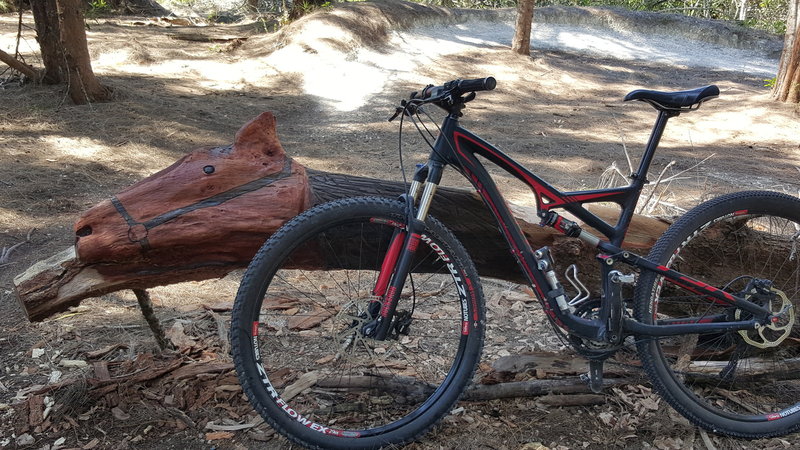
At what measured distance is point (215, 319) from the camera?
4.07 metres

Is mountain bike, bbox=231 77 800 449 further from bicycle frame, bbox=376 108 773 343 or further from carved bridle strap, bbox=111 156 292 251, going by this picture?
carved bridle strap, bbox=111 156 292 251

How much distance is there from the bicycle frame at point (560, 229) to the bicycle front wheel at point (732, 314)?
0.06 meters

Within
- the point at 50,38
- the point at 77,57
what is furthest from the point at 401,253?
the point at 50,38

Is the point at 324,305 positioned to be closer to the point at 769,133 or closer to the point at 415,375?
the point at 415,375

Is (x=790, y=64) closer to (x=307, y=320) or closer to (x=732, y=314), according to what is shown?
(x=732, y=314)

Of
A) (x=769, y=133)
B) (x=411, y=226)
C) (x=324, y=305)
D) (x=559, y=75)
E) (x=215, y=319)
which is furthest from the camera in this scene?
(x=559, y=75)

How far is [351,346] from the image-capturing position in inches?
110

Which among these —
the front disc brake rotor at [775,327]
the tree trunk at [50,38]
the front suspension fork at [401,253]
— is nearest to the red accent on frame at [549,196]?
the front suspension fork at [401,253]

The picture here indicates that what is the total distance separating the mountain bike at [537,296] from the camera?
2.57 metres

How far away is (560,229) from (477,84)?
82cm

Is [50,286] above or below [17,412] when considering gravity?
above

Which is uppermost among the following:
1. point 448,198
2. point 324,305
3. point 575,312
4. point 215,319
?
point 448,198

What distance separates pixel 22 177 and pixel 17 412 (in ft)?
15.2

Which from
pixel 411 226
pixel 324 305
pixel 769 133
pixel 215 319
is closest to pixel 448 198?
pixel 411 226
